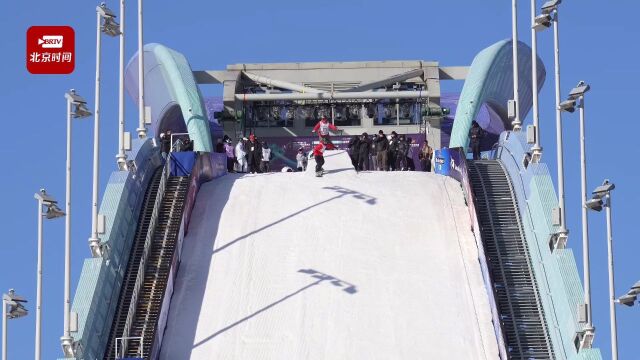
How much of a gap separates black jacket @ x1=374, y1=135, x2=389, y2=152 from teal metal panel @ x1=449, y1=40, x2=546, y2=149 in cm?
535

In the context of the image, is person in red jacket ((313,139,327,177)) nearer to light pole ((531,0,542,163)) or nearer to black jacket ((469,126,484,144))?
light pole ((531,0,542,163))

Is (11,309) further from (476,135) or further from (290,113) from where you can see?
(290,113)

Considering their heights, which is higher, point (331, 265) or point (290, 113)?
point (290, 113)

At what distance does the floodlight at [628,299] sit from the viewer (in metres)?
40.6

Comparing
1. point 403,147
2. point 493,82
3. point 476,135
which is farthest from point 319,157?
point 493,82

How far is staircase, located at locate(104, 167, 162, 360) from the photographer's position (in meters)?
45.9

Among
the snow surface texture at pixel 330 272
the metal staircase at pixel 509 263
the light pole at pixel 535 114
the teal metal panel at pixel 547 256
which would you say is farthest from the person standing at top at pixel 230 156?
the light pole at pixel 535 114

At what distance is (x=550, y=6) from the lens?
1907 inches

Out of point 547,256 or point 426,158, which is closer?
point 547,256

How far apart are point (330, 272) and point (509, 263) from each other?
4211mm

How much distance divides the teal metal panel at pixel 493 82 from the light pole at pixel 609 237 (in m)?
18.6

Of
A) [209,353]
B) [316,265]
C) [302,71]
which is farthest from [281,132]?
[209,353]

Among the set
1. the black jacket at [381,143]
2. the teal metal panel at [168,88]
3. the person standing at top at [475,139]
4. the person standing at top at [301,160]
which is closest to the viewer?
the black jacket at [381,143]

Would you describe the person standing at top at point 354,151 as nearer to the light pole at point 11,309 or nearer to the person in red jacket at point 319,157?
the person in red jacket at point 319,157
